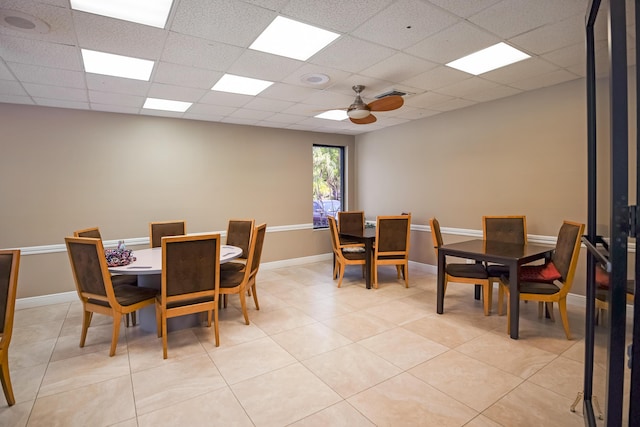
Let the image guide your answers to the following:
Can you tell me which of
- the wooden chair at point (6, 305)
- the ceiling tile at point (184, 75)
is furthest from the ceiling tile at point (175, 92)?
the wooden chair at point (6, 305)

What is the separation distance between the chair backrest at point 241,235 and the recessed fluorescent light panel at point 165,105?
1707mm

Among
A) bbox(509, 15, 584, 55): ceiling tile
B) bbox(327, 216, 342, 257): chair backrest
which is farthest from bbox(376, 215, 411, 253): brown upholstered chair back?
bbox(509, 15, 584, 55): ceiling tile

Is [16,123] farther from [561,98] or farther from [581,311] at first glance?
[581,311]

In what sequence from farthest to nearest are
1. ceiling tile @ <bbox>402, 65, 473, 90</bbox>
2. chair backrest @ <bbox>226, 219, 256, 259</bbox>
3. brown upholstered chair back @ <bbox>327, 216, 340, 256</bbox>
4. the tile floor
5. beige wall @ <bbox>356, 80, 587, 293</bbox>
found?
brown upholstered chair back @ <bbox>327, 216, 340, 256</bbox>
chair backrest @ <bbox>226, 219, 256, 259</bbox>
beige wall @ <bbox>356, 80, 587, 293</bbox>
ceiling tile @ <bbox>402, 65, 473, 90</bbox>
the tile floor

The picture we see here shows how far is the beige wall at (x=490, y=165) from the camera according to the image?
384 cm

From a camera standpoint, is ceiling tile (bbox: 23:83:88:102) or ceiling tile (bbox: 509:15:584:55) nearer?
ceiling tile (bbox: 509:15:584:55)

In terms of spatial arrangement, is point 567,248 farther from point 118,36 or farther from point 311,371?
point 118,36

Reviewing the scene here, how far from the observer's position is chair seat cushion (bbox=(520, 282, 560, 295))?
3.02 m

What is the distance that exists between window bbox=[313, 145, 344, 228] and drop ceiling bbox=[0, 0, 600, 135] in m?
2.27

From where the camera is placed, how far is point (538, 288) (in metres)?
3.08

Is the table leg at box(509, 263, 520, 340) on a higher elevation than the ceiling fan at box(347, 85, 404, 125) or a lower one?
lower

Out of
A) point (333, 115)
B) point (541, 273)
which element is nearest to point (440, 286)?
point (541, 273)

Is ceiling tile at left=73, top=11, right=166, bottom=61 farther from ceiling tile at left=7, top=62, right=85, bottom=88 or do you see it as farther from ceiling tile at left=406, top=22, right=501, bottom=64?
ceiling tile at left=406, top=22, right=501, bottom=64

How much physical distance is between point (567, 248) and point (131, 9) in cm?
405
